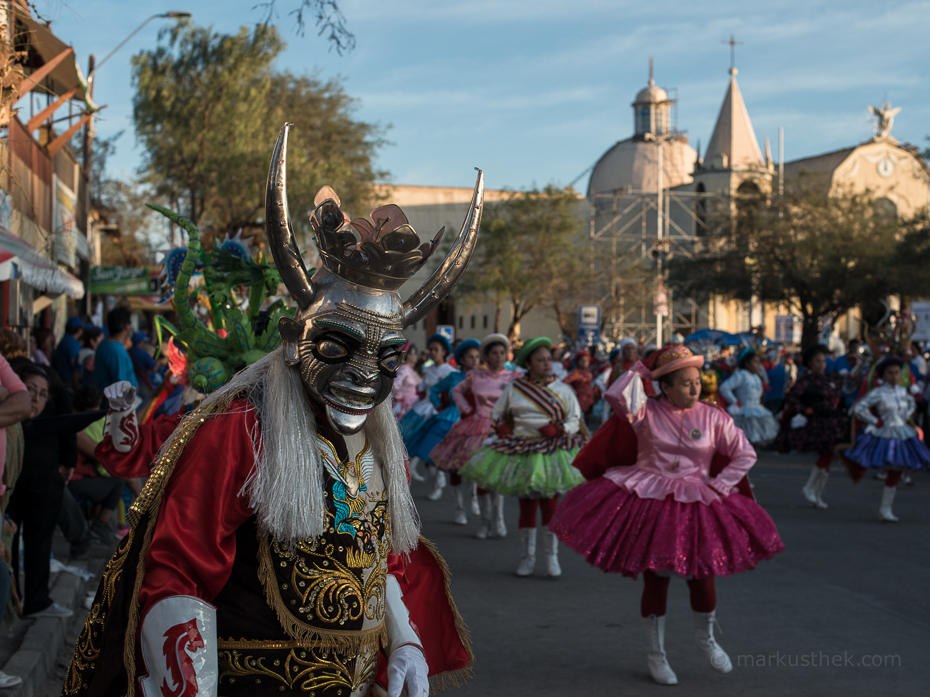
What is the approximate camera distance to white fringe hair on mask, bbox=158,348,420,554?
8.29ft

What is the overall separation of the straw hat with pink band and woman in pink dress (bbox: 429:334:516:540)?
4.57m

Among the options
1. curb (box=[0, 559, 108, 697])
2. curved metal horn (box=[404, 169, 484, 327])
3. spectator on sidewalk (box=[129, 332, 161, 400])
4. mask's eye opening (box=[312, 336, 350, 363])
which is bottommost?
curb (box=[0, 559, 108, 697])

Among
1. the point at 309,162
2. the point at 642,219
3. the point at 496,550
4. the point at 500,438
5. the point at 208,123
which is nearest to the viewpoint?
the point at 500,438

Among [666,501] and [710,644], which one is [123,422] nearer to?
[666,501]

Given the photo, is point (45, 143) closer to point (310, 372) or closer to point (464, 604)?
point (464, 604)

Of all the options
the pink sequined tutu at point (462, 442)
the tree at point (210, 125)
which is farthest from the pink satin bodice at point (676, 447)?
the tree at point (210, 125)

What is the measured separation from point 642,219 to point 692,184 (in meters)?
3.82

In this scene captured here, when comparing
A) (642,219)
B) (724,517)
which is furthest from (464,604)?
(642,219)

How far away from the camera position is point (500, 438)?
8.88 metres

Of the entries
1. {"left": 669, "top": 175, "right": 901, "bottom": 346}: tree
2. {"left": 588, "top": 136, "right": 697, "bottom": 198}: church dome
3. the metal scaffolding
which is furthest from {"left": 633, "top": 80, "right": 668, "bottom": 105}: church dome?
{"left": 669, "top": 175, "right": 901, "bottom": 346}: tree

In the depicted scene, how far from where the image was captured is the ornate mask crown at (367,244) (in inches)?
108

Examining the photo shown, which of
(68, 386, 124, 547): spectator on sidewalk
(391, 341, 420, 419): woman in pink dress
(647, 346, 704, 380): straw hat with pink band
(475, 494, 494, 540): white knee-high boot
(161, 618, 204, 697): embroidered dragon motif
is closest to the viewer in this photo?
(161, 618, 204, 697): embroidered dragon motif

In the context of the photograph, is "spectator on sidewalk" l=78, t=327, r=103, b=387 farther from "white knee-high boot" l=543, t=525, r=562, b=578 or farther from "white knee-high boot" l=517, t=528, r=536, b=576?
"white knee-high boot" l=543, t=525, r=562, b=578

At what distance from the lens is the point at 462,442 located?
1069cm
